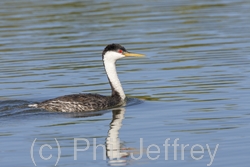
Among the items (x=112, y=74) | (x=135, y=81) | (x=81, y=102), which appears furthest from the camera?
(x=135, y=81)

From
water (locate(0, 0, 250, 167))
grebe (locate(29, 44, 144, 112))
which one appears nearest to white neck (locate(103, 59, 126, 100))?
grebe (locate(29, 44, 144, 112))

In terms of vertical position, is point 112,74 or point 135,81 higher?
point 135,81

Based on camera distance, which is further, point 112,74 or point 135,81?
point 135,81

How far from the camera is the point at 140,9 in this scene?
93.7ft

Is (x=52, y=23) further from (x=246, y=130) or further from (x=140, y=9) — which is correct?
(x=246, y=130)

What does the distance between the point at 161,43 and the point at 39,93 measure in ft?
19.3

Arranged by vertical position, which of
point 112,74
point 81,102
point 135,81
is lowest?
point 81,102

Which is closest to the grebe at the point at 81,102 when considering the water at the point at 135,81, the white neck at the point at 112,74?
the water at the point at 135,81

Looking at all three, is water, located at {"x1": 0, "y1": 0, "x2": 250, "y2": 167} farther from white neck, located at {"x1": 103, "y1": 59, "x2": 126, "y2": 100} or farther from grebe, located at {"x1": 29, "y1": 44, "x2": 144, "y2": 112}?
white neck, located at {"x1": 103, "y1": 59, "x2": 126, "y2": 100}

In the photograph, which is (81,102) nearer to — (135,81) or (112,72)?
(112,72)

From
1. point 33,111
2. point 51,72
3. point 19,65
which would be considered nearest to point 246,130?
point 33,111

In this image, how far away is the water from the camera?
11.5 m

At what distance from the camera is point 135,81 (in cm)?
1723

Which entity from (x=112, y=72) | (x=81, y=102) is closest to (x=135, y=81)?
(x=112, y=72)
